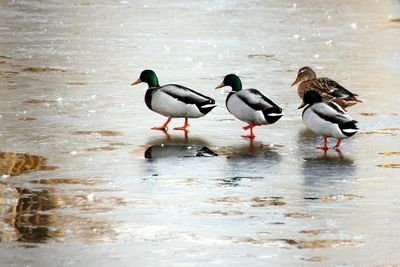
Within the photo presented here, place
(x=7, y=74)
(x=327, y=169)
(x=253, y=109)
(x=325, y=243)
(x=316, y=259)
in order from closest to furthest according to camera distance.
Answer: (x=316, y=259) → (x=325, y=243) → (x=327, y=169) → (x=253, y=109) → (x=7, y=74)

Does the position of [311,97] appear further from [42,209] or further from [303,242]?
[303,242]

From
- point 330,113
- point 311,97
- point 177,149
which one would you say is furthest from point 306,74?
point 177,149

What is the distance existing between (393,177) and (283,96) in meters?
5.56

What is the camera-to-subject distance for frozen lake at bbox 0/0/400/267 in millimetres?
9641

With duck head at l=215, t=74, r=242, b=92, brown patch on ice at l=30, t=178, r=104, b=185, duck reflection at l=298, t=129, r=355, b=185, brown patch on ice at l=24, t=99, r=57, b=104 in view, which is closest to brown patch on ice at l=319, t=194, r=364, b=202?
duck reflection at l=298, t=129, r=355, b=185

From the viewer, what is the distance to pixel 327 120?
13.9 metres

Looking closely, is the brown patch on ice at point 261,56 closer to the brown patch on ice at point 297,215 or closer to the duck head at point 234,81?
the duck head at point 234,81

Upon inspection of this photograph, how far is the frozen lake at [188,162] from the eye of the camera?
964cm

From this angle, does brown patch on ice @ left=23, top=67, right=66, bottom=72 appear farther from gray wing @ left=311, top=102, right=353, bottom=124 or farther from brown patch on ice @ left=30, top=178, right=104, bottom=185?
brown patch on ice @ left=30, top=178, right=104, bottom=185

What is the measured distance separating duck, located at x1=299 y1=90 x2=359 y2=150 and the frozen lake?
0.85 ft

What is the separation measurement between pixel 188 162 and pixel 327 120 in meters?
1.80

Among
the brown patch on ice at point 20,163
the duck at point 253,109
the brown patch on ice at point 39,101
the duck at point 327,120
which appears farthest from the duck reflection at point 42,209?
the brown patch on ice at point 39,101

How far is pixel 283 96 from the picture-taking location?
17906 millimetres

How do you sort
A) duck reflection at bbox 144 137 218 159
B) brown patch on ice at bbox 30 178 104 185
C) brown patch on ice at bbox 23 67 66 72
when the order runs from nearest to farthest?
brown patch on ice at bbox 30 178 104 185 → duck reflection at bbox 144 137 218 159 → brown patch on ice at bbox 23 67 66 72
